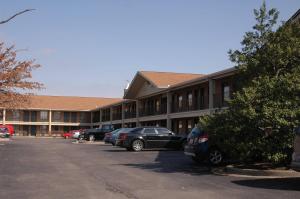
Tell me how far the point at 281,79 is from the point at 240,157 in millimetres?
2569

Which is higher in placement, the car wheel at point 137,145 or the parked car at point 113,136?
the parked car at point 113,136

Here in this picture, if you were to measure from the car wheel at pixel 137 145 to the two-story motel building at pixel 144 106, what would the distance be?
462cm

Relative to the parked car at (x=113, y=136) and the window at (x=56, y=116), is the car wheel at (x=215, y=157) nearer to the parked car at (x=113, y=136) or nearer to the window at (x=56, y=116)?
the parked car at (x=113, y=136)

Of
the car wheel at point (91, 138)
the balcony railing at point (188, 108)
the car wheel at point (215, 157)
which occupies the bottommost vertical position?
the car wheel at point (215, 157)

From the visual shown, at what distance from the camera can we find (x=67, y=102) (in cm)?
8519

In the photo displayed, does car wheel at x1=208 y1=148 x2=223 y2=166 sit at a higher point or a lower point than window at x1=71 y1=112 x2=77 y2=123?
lower

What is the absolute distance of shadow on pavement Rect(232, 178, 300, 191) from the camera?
11.7m

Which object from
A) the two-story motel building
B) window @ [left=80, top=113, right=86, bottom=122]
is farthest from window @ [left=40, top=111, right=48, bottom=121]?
window @ [left=80, top=113, right=86, bottom=122]

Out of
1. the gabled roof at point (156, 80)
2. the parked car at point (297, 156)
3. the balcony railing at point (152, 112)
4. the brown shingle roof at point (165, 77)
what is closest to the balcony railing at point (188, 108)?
the gabled roof at point (156, 80)

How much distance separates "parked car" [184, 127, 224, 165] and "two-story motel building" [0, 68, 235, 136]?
207cm

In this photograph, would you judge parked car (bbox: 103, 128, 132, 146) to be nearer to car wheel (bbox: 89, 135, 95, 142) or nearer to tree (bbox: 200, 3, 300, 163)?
car wheel (bbox: 89, 135, 95, 142)

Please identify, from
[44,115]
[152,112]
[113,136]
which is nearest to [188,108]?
[113,136]

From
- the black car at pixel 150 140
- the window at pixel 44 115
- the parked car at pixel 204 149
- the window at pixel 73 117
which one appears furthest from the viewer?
the window at pixel 73 117

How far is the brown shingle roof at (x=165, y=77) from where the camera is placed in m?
43.9
